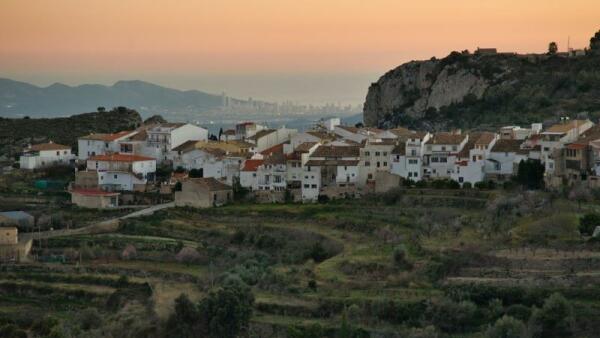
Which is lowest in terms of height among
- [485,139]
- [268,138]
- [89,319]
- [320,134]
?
[89,319]

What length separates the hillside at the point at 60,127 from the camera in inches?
2571

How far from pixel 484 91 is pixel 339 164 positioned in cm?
2659

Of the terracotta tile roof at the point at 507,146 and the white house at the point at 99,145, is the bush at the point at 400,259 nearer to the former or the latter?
the terracotta tile roof at the point at 507,146

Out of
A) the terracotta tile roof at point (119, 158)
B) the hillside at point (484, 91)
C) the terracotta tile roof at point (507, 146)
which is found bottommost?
the terracotta tile roof at point (119, 158)

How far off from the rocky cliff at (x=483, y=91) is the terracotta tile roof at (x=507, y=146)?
13.5 meters

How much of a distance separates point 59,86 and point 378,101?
75878 millimetres

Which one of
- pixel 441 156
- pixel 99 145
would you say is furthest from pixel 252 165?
pixel 99 145

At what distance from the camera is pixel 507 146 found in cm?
4550

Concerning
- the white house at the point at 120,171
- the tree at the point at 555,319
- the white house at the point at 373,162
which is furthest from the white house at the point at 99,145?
the tree at the point at 555,319

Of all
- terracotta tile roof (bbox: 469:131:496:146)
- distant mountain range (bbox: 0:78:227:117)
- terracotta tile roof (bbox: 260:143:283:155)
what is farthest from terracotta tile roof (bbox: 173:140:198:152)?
distant mountain range (bbox: 0:78:227:117)

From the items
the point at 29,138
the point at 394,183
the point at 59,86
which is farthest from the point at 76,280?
the point at 59,86

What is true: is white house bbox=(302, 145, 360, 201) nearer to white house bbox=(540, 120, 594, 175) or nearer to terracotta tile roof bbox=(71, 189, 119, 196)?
white house bbox=(540, 120, 594, 175)

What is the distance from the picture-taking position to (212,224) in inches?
1720

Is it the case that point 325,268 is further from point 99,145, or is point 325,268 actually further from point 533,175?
point 99,145
